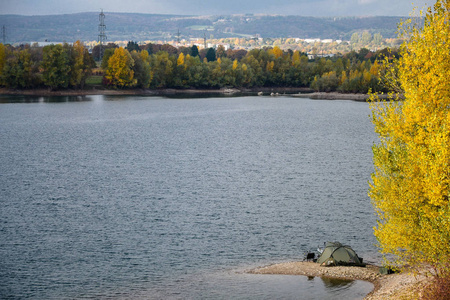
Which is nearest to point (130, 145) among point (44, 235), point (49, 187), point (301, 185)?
point (49, 187)

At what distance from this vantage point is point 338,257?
110 ft

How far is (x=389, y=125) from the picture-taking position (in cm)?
2703

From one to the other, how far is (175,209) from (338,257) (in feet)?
58.2

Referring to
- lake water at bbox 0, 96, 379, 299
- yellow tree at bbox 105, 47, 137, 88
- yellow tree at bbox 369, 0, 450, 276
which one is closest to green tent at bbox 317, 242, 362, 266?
lake water at bbox 0, 96, 379, 299

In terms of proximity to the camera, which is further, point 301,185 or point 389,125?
point 301,185

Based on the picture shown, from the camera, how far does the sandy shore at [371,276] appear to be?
88.8ft

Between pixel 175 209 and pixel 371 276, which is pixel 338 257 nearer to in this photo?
pixel 371 276

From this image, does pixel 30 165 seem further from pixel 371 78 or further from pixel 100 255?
pixel 371 78

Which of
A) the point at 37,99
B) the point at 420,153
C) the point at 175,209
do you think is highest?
the point at 420,153

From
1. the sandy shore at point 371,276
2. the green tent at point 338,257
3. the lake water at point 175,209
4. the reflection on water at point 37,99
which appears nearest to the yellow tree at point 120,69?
the reflection on water at point 37,99

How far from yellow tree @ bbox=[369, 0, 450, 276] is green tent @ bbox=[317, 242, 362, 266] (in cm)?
658

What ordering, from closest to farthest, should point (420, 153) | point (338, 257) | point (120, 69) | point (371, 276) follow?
point (420, 153), point (371, 276), point (338, 257), point (120, 69)

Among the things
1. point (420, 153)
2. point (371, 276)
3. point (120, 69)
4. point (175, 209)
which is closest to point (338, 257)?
point (371, 276)

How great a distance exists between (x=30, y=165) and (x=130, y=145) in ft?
64.8
